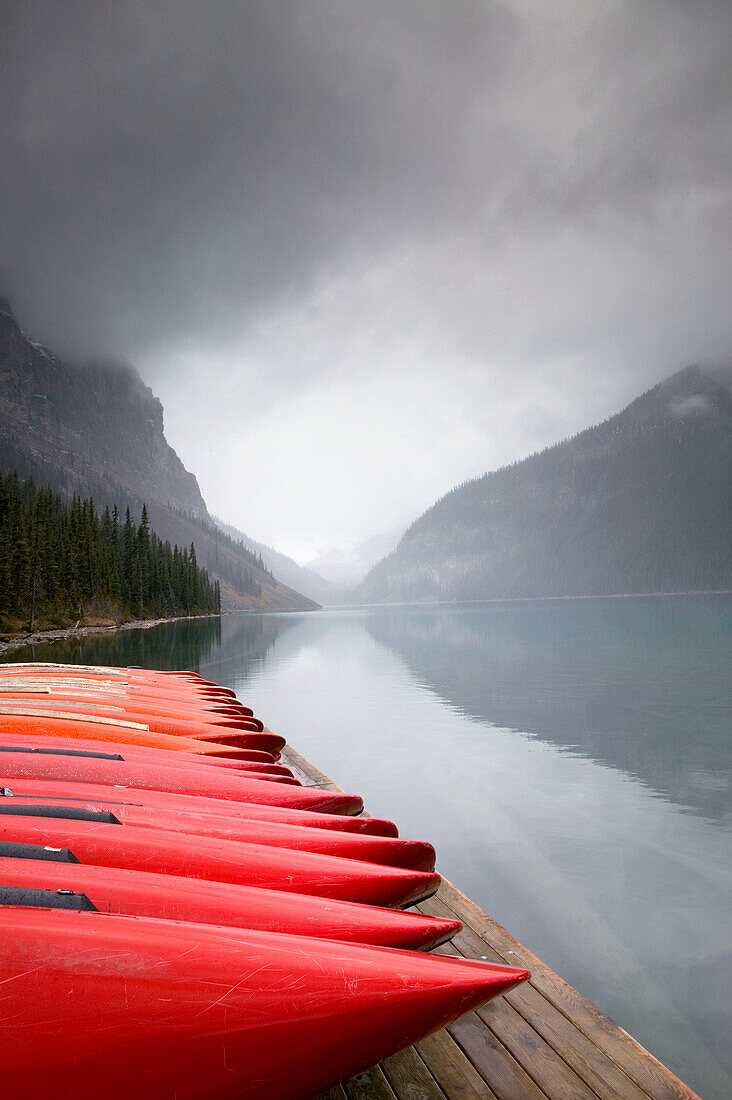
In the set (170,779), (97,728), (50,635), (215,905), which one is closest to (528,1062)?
(215,905)

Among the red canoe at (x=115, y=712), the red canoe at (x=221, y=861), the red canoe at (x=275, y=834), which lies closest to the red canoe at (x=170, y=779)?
the red canoe at (x=275, y=834)

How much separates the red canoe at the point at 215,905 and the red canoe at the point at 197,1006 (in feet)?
0.57

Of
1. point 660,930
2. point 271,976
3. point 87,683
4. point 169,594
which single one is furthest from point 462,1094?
point 169,594

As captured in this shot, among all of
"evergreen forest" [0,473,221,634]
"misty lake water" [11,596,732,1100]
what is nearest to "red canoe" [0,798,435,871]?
"misty lake water" [11,596,732,1100]

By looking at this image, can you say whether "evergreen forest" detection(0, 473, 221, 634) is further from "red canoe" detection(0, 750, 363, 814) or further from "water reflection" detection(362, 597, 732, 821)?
"red canoe" detection(0, 750, 363, 814)

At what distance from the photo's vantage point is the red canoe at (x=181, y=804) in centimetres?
393

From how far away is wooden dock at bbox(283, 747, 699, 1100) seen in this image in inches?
101

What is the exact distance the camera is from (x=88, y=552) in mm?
61188

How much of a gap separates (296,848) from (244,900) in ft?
2.93

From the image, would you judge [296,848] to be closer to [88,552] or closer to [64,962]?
[64,962]

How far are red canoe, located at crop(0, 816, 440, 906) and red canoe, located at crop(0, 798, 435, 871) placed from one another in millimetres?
200

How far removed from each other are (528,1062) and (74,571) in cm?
6094

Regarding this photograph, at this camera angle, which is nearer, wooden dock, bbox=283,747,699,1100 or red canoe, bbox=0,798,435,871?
wooden dock, bbox=283,747,699,1100

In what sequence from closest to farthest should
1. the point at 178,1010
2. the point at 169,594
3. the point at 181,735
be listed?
the point at 178,1010 < the point at 181,735 < the point at 169,594
